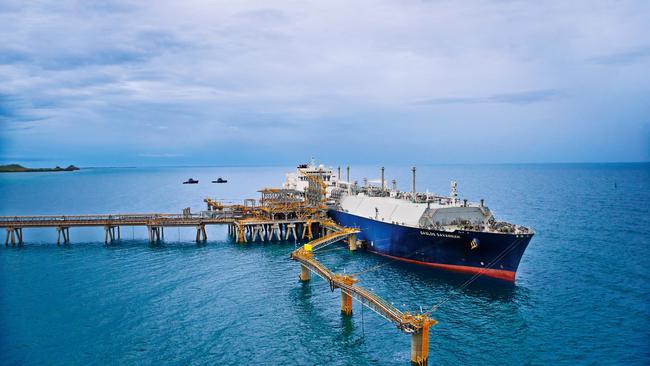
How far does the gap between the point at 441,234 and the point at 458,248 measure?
8.11 feet

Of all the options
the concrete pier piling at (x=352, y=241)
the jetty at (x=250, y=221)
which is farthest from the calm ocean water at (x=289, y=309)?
the jetty at (x=250, y=221)

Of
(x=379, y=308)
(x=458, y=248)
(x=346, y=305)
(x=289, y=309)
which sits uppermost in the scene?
(x=458, y=248)

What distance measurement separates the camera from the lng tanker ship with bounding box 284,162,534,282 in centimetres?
4734

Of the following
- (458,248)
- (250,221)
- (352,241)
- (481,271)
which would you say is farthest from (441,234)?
(250,221)

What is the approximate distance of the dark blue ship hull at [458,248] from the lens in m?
46.8

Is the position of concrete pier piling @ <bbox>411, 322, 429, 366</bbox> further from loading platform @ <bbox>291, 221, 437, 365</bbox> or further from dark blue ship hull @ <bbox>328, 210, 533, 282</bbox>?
dark blue ship hull @ <bbox>328, 210, 533, 282</bbox>

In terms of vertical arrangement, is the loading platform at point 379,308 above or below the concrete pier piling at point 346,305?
above

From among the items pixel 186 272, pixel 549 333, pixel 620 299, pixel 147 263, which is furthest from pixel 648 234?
A: pixel 147 263

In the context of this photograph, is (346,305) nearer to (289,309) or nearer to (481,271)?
(289,309)

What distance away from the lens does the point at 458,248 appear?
50.1m

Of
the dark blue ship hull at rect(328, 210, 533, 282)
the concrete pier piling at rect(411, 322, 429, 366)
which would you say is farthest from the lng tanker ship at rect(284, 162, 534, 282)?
the concrete pier piling at rect(411, 322, 429, 366)

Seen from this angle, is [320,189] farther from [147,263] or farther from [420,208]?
[147,263]

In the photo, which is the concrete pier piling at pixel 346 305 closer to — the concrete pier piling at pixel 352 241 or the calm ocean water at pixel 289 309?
the calm ocean water at pixel 289 309

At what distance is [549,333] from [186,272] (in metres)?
40.7
